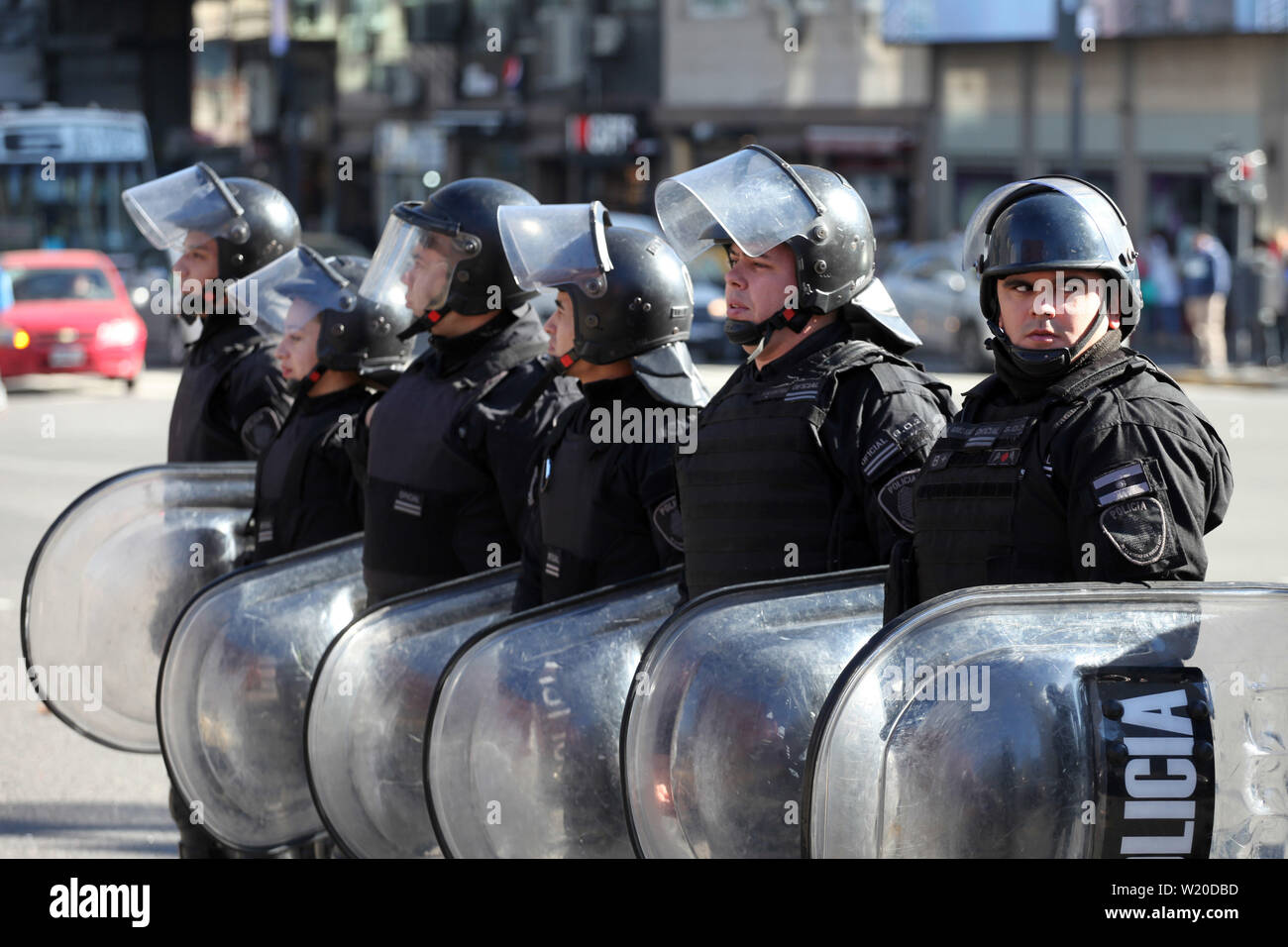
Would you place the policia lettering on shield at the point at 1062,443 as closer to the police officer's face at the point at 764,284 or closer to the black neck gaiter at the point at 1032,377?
the black neck gaiter at the point at 1032,377

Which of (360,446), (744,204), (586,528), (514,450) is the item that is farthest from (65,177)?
(744,204)

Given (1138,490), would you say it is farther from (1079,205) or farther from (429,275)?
(429,275)

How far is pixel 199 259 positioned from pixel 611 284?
2348 mm

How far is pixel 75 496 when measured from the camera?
40.6ft

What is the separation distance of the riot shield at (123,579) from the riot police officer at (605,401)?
4.90ft

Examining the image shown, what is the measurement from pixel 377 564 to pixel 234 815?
2.57 ft

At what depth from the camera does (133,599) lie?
6.01 m

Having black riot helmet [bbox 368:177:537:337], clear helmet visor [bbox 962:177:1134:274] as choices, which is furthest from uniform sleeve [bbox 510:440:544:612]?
clear helmet visor [bbox 962:177:1134:274]

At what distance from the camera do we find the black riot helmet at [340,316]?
18.9 feet

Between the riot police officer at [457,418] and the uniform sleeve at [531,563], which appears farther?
the riot police officer at [457,418]

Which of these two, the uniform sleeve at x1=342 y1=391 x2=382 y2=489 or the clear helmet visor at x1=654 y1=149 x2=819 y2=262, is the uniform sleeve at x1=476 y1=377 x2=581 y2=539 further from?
the clear helmet visor at x1=654 y1=149 x2=819 y2=262

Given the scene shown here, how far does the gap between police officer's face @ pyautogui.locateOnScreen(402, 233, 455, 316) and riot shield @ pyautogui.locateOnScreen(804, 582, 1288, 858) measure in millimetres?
2328

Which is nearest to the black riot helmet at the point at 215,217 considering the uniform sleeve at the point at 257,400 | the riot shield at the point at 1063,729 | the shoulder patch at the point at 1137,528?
the uniform sleeve at the point at 257,400
